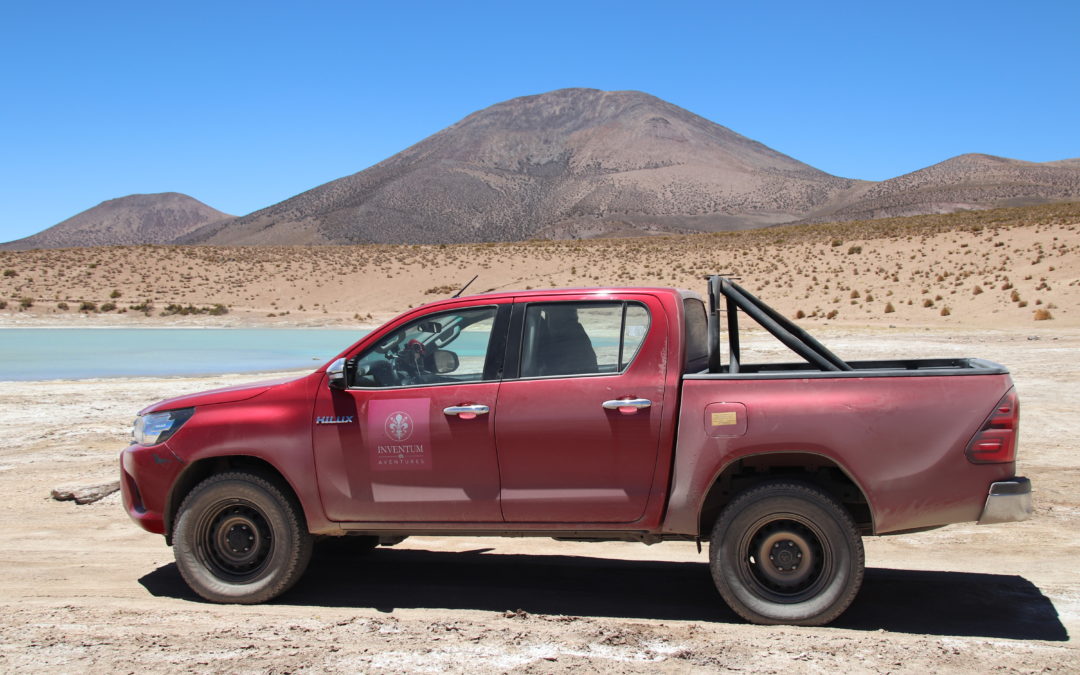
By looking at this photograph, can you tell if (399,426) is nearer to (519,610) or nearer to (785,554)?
(519,610)

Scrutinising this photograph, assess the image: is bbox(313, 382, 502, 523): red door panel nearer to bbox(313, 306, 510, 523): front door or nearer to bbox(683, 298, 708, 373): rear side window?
bbox(313, 306, 510, 523): front door

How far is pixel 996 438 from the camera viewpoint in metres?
5.03

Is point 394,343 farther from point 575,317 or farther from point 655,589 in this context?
point 655,589

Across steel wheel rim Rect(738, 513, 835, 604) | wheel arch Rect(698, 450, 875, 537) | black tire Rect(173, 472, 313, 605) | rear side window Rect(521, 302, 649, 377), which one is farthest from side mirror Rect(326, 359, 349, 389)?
steel wheel rim Rect(738, 513, 835, 604)

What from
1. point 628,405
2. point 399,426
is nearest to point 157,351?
point 399,426

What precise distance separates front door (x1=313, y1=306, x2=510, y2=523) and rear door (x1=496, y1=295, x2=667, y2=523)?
132 millimetres

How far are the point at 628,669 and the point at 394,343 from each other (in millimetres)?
2328

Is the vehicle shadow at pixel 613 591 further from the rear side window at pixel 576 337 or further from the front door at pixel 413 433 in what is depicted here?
the rear side window at pixel 576 337

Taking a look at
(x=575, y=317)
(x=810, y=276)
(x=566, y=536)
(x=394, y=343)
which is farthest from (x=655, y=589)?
(x=810, y=276)

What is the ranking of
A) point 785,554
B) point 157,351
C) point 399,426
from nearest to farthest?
1. point 785,554
2. point 399,426
3. point 157,351

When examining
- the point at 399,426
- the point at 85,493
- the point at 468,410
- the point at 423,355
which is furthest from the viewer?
the point at 85,493

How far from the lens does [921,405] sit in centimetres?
508

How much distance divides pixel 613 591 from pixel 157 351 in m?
24.5

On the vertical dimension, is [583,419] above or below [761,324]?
below
